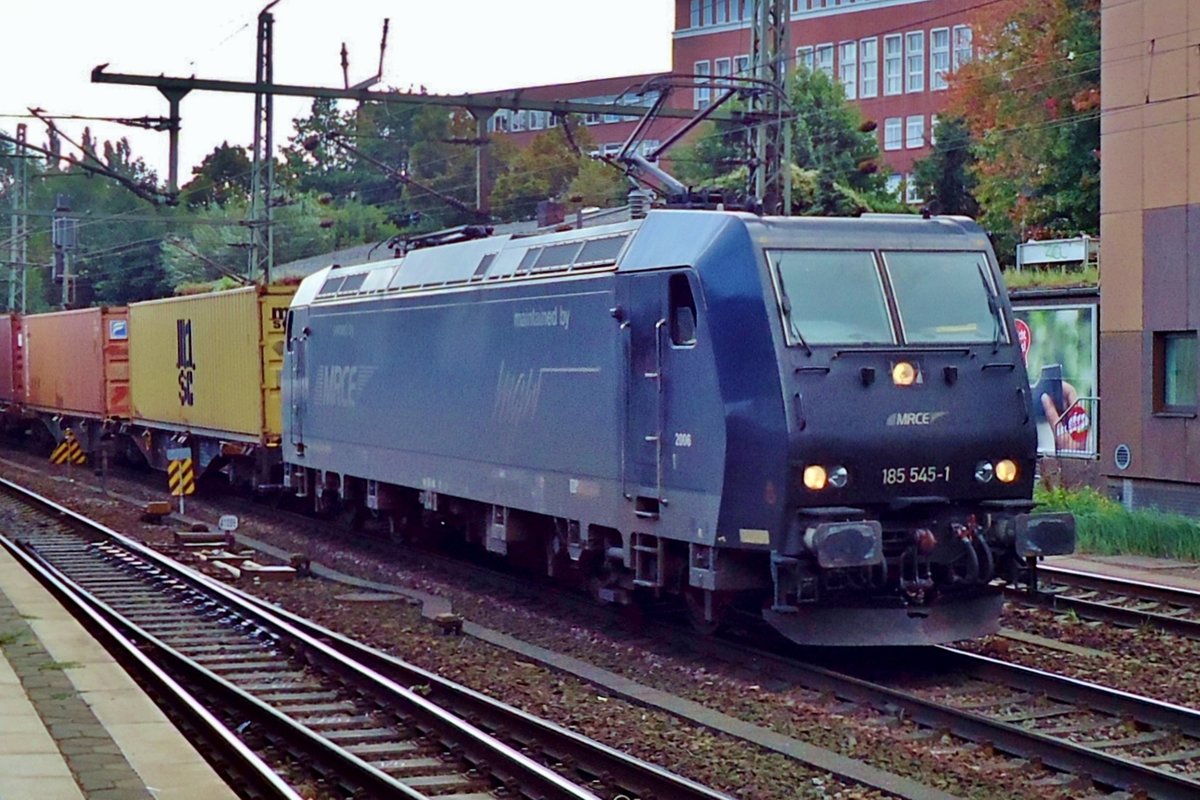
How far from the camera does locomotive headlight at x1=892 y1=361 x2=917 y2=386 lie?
37.2 feet

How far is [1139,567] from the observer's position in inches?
670

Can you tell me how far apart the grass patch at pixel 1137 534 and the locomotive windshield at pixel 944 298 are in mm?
6035

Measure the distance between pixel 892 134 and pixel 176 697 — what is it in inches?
2238

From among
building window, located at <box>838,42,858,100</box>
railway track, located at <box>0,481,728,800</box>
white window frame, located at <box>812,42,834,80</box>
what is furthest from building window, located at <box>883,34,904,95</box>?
railway track, located at <box>0,481,728,800</box>

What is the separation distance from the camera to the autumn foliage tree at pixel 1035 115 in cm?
4012

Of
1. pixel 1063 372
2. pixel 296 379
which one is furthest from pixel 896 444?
pixel 1063 372

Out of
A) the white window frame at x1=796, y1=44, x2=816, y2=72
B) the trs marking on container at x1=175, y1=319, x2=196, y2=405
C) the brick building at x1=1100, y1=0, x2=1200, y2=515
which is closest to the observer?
the brick building at x1=1100, y1=0, x2=1200, y2=515

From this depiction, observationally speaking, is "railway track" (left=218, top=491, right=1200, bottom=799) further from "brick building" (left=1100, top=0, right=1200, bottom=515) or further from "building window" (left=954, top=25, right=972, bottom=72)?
"building window" (left=954, top=25, right=972, bottom=72)

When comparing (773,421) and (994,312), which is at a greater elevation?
(994,312)

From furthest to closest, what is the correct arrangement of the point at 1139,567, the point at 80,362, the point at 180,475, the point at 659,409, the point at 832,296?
the point at 80,362, the point at 180,475, the point at 1139,567, the point at 659,409, the point at 832,296

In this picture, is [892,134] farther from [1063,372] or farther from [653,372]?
[653,372]

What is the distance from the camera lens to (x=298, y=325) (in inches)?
856

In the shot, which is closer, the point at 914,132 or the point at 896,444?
the point at 896,444

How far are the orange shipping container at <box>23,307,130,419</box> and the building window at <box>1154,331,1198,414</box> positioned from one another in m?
20.4
